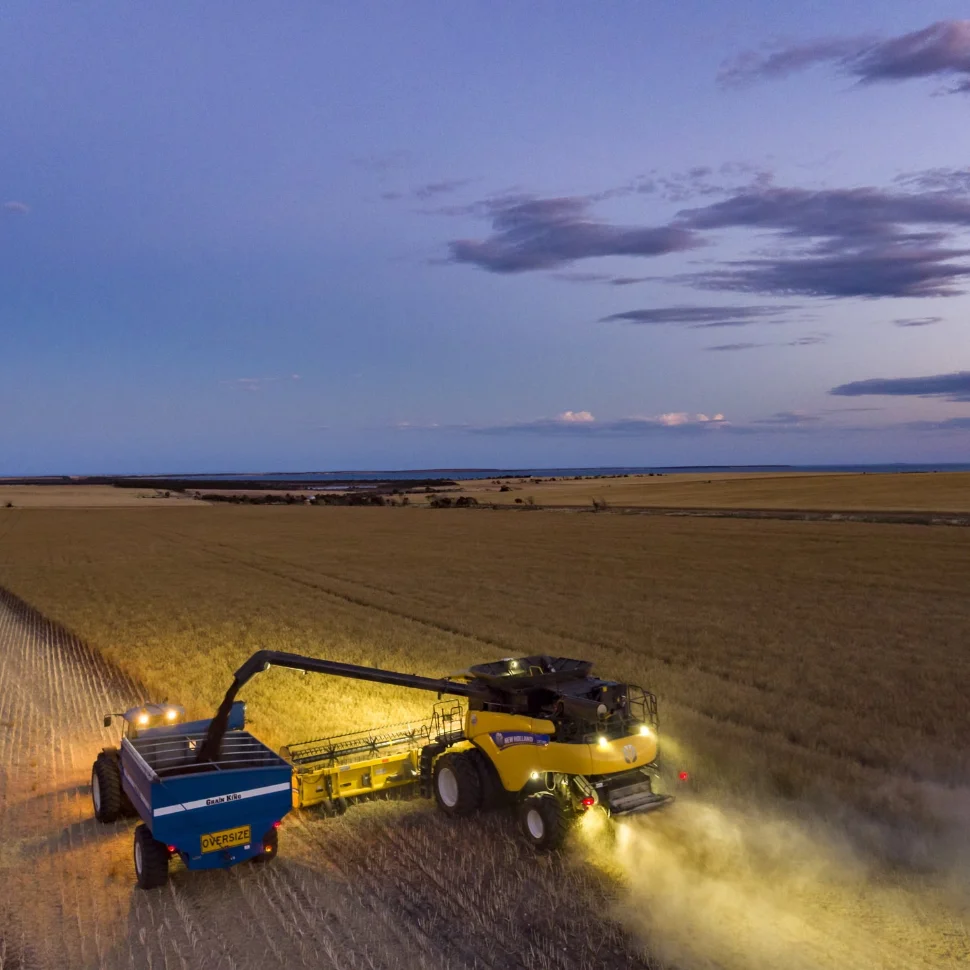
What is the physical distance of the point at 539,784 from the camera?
30.4 feet

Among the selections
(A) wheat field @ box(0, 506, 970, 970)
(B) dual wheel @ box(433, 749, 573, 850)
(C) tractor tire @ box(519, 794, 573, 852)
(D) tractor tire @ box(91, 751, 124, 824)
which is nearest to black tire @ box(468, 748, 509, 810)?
(B) dual wheel @ box(433, 749, 573, 850)

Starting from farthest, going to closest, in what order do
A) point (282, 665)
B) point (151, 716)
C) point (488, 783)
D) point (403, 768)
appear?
1. point (151, 716)
2. point (403, 768)
3. point (488, 783)
4. point (282, 665)

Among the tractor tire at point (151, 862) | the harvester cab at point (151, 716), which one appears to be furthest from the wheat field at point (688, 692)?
the harvester cab at point (151, 716)

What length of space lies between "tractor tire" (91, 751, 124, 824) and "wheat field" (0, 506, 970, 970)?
7.68ft

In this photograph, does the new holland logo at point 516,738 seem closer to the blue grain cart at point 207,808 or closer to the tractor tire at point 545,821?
the tractor tire at point 545,821

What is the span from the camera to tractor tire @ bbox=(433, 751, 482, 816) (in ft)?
32.2

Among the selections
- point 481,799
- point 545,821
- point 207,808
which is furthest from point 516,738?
point 207,808

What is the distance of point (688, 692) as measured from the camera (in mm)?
15508

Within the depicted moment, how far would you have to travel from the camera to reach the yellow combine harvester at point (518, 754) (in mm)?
8812

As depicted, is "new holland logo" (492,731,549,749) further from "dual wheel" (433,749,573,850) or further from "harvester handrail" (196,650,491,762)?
"harvester handrail" (196,650,491,762)

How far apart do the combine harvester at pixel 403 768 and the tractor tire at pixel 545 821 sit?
0.01 meters

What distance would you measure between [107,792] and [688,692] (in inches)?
390

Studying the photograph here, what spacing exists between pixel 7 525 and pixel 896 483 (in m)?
98.1

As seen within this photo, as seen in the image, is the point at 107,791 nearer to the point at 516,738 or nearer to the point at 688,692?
the point at 516,738
